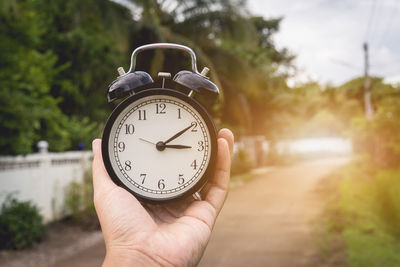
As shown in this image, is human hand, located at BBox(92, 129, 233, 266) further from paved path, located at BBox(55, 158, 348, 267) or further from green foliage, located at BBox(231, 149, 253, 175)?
green foliage, located at BBox(231, 149, 253, 175)

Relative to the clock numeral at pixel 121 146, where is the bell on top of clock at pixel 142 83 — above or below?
above

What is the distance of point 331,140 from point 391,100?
29134 mm

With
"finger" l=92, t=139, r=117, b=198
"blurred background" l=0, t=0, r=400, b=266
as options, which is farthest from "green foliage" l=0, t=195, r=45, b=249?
"finger" l=92, t=139, r=117, b=198

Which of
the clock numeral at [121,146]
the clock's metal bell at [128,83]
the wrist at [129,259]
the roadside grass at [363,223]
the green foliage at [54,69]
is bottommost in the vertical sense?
the roadside grass at [363,223]

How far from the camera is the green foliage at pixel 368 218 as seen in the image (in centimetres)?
518

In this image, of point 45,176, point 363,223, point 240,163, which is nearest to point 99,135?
point 45,176

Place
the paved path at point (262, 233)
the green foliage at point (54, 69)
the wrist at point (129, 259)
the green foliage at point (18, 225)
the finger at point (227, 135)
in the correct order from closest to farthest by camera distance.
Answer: the wrist at point (129, 259) < the finger at point (227, 135) < the paved path at point (262, 233) < the green foliage at point (18, 225) < the green foliage at point (54, 69)

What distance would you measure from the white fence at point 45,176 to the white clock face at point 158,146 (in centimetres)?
511

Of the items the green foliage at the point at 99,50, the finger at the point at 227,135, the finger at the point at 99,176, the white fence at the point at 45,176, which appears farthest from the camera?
the green foliage at the point at 99,50

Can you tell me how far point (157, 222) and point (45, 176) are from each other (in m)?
6.02

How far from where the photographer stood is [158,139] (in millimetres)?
1727

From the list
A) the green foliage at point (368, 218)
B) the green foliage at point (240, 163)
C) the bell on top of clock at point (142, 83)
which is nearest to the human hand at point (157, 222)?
the bell on top of clock at point (142, 83)

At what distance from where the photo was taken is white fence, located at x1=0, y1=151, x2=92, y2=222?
→ 639 cm

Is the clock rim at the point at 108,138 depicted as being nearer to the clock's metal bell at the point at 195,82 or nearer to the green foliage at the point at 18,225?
the clock's metal bell at the point at 195,82
